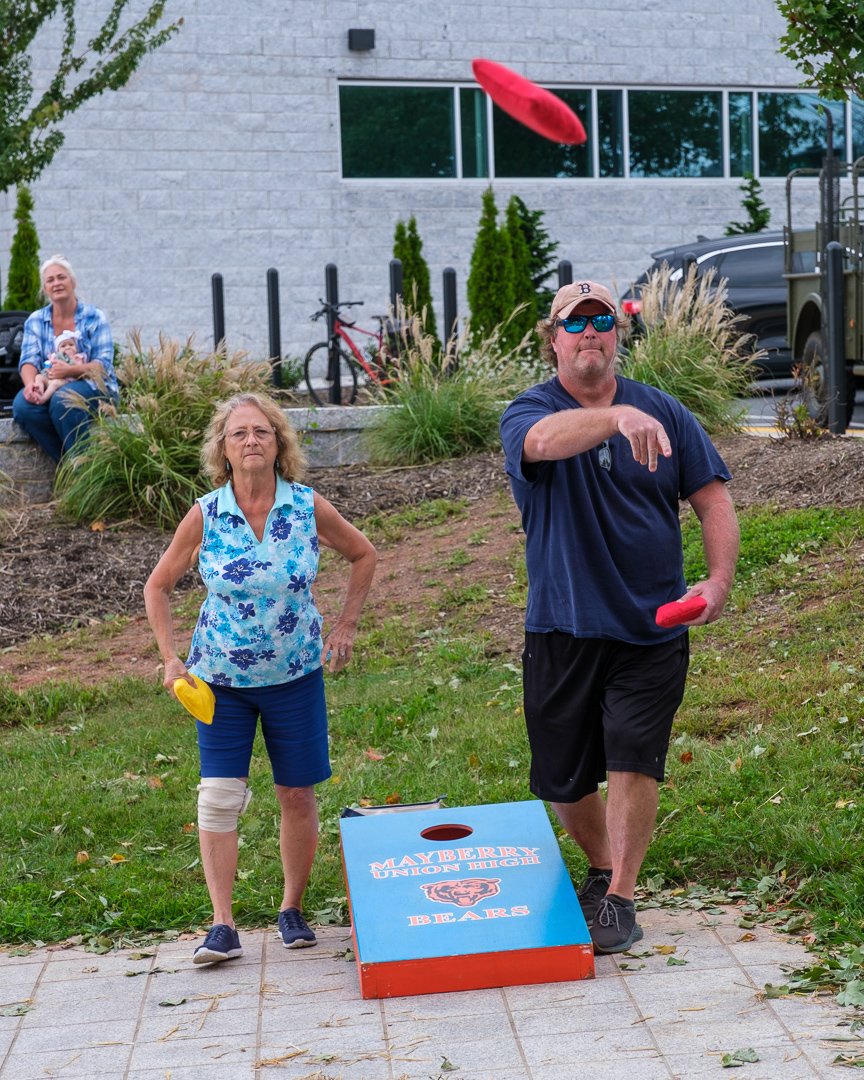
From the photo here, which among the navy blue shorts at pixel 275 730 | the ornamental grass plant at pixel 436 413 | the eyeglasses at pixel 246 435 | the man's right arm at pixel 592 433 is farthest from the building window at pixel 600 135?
the man's right arm at pixel 592 433

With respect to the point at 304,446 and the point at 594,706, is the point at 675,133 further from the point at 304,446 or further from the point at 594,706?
the point at 594,706

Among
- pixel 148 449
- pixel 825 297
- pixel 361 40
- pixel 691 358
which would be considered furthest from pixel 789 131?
pixel 148 449

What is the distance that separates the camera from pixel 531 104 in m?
4.76

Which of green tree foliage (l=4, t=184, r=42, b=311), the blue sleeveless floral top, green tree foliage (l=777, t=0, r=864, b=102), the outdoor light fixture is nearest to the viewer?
the blue sleeveless floral top

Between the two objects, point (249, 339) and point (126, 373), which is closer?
point (126, 373)

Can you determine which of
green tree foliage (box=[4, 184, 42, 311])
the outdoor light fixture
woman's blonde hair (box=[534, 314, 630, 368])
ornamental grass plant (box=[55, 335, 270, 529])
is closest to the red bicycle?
ornamental grass plant (box=[55, 335, 270, 529])

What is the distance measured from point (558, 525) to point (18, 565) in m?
6.11

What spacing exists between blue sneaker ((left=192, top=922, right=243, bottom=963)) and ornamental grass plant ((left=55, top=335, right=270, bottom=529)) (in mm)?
6082

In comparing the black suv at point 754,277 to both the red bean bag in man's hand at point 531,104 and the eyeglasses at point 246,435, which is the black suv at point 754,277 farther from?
the eyeglasses at point 246,435

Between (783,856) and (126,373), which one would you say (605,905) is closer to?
(783,856)

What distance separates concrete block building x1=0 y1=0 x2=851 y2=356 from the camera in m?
19.1

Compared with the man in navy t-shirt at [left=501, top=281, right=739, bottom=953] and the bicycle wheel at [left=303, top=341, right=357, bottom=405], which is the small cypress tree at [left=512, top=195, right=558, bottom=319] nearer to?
the bicycle wheel at [left=303, top=341, right=357, bottom=405]

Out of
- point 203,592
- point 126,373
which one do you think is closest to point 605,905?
point 203,592

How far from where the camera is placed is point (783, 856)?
501 cm
